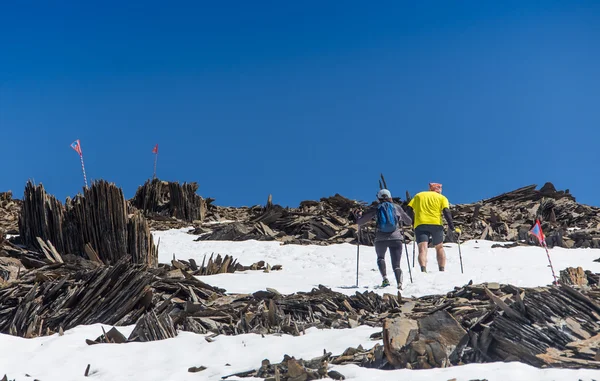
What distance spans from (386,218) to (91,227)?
258 inches

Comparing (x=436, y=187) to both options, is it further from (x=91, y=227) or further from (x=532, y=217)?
(x=532, y=217)

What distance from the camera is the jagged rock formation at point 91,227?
13547 millimetres

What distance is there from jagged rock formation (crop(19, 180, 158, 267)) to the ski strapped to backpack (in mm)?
4955

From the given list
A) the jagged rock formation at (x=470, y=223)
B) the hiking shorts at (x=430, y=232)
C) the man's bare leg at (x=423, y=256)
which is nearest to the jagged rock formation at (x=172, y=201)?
the jagged rock formation at (x=470, y=223)

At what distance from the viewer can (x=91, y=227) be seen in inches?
548

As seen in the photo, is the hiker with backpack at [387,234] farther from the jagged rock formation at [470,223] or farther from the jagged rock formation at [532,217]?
the jagged rock formation at [532,217]

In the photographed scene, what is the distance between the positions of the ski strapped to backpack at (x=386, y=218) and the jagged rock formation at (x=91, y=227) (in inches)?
195

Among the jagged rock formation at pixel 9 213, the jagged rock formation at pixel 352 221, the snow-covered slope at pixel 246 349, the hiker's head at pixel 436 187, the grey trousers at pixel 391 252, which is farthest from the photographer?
the jagged rock formation at pixel 9 213

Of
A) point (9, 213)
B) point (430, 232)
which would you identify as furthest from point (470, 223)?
point (9, 213)

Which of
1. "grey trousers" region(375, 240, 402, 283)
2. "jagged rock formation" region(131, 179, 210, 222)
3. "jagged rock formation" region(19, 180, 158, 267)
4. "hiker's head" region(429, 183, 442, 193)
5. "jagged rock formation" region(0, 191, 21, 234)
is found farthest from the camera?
"jagged rock formation" region(131, 179, 210, 222)

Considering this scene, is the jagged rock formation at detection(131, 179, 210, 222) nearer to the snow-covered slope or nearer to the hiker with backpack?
the snow-covered slope

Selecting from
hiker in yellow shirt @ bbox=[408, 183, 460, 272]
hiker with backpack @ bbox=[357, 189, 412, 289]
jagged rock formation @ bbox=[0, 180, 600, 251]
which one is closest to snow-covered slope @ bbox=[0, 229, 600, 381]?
hiker with backpack @ bbox=[357, 189, 412, 289]

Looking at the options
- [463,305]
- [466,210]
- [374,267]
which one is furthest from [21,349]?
[466,210]

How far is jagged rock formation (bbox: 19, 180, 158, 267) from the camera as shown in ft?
44.4
